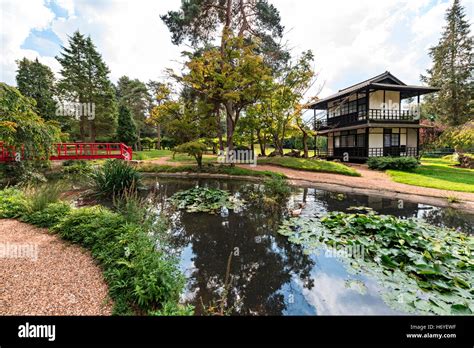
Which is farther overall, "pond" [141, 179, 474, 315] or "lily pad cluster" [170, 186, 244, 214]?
"lily pad cluster" [170, 186, 244, 214]

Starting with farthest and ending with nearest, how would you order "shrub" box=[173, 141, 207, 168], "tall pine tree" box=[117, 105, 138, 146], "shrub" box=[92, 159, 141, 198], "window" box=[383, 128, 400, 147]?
"tall pine tree" box=[117, 105, 138, 146] < "window" box=[383, 128, 400, 147] < "shrub" box=[173, 141, 207, 168] < "shrub" box=[92, 159, 141, 198]

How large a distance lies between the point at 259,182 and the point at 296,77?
28.8 ft

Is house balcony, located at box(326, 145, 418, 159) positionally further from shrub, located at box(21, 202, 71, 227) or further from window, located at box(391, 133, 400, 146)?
shrub, located at box(21, 202, 71, 227)

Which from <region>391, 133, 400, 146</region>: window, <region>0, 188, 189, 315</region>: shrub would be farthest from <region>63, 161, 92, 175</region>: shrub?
<region>391, 133, 400, 146</region>: window

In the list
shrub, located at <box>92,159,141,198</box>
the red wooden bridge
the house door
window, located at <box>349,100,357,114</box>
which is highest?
window, located at <box>349,100,357,114</box>

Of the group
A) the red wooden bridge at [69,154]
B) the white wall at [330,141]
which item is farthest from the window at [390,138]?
the red wooden bridge at [69,154]

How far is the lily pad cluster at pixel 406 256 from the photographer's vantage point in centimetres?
248

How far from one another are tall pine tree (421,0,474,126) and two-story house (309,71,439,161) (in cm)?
936

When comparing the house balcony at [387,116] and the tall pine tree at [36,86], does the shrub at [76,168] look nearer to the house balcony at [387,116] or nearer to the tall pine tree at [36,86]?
the tall pine tree at [36,86]

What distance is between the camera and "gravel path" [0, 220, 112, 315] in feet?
6.90
